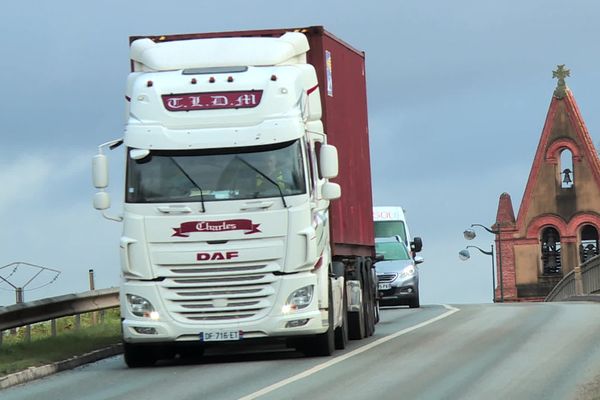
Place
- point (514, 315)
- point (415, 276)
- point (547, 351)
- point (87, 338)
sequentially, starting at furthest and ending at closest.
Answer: point (415, 276), point (514, 315), point (87, 338), point (547, 351)

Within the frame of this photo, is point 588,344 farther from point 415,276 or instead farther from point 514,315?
point 415,276

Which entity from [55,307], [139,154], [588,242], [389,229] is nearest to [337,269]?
[139,154]

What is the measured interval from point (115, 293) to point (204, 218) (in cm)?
730

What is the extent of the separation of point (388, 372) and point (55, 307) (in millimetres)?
7527

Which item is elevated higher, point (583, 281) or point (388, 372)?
point (388, 372)

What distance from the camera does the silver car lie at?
38.7 metres

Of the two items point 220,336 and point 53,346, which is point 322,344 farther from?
point 53,346

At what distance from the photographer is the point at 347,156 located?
23938mm

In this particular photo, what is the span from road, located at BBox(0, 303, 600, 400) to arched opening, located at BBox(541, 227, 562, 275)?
2352 inches

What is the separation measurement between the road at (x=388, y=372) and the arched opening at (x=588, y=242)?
57584 millimetres

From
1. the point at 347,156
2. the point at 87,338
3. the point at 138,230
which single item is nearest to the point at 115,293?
the point at 87,338

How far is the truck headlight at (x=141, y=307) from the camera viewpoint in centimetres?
2017

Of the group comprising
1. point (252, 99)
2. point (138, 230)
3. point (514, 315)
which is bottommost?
point (514, 315)

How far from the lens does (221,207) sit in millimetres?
20047
